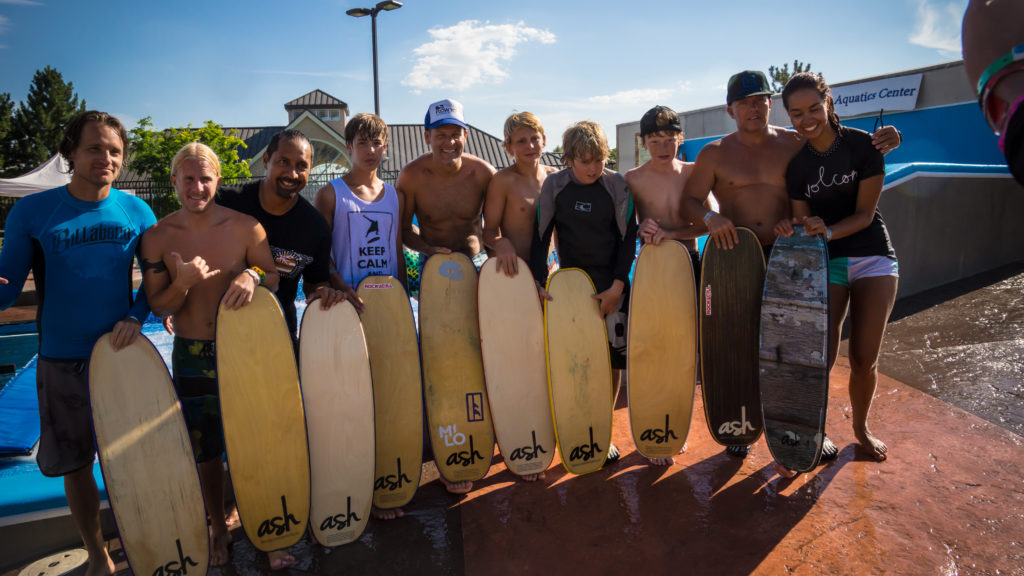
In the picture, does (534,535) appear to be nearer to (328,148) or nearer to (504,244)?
(504,244)

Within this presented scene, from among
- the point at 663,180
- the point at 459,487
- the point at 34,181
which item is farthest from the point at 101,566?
the point at 34,181

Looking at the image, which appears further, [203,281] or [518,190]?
[518,190]

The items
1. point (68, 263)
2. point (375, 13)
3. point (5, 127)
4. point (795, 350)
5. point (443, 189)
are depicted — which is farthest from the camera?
point (5, 127)

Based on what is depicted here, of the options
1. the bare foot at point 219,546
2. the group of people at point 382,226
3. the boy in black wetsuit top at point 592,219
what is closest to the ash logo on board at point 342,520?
the group of people at point 382,226

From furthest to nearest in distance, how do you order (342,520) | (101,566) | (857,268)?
(857,268), (342,520), (101,566)

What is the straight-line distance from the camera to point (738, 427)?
116 inches

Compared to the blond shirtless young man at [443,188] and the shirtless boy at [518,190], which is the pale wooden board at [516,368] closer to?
the shirtless boy at [518,190]

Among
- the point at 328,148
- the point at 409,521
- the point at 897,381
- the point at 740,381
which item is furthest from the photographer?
the point at 328,148

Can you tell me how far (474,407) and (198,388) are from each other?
1337mm

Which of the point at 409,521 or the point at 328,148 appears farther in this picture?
the point at 328,148

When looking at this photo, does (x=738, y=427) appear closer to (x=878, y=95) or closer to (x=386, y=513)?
(x=386, y=513)

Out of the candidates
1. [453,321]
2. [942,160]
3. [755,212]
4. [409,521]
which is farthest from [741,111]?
[942,160]

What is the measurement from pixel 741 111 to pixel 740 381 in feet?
4.98

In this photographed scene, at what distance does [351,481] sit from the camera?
8.24 ft
